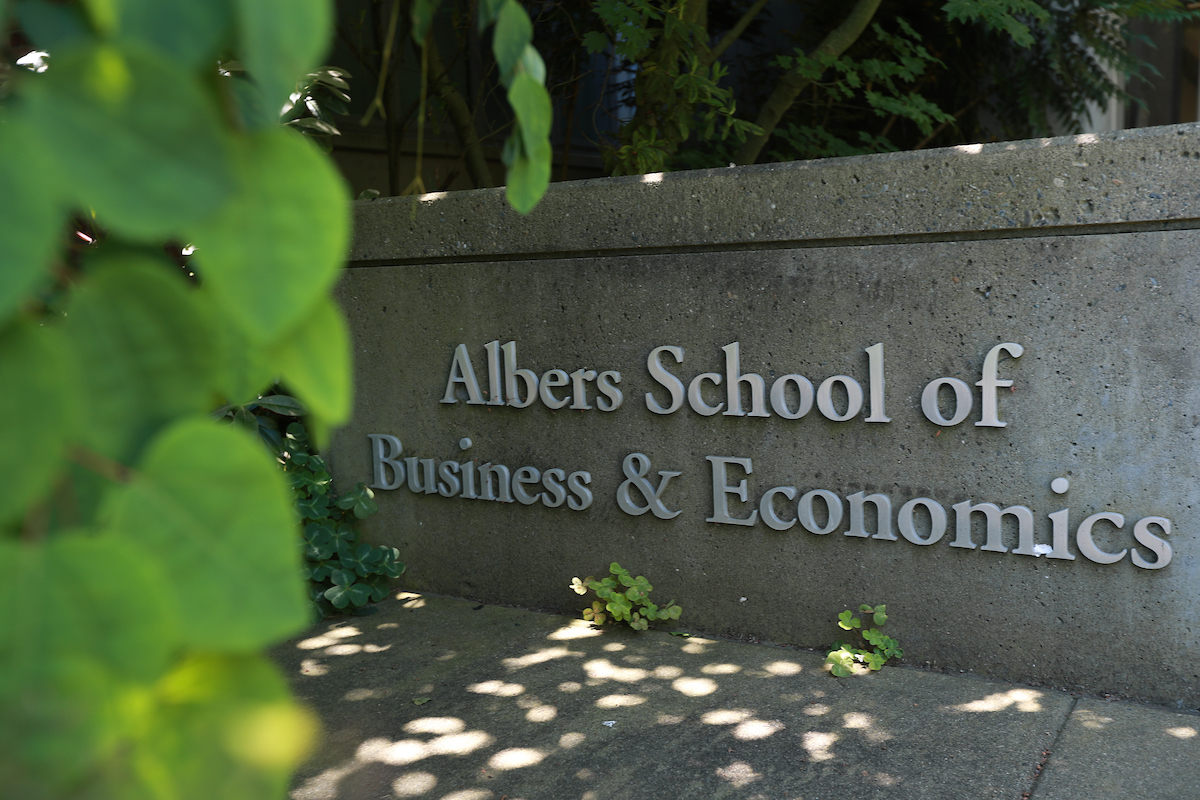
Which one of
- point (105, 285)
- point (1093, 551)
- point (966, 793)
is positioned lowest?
point (966, 793)

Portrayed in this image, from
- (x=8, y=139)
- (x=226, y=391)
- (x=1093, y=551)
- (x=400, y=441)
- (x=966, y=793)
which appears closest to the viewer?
(x=8, y=139)

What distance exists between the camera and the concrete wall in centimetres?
338

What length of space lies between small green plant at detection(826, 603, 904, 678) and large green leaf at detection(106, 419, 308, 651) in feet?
12.0

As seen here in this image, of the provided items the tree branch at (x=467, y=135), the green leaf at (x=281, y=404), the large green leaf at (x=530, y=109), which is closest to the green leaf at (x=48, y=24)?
the large green leaf at (x=530, y=109)

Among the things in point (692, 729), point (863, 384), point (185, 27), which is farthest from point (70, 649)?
point (863, 384)

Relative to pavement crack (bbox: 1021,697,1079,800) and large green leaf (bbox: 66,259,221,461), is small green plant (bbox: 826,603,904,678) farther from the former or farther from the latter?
large green leaf (bbox: 66,259,221,461)

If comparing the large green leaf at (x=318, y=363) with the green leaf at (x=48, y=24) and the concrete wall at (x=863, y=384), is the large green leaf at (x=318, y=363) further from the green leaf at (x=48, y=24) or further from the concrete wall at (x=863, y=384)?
the concrete wall at (x=863, y=384)

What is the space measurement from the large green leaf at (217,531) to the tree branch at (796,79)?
218 inches

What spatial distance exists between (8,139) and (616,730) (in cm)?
333

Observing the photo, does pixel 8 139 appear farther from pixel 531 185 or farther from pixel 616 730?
pixel 616 730

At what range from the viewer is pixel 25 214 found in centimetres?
41

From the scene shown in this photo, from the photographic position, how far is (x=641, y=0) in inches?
177

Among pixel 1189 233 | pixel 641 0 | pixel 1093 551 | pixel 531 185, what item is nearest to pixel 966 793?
pixel 1093 551

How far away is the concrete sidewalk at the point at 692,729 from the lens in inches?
118
